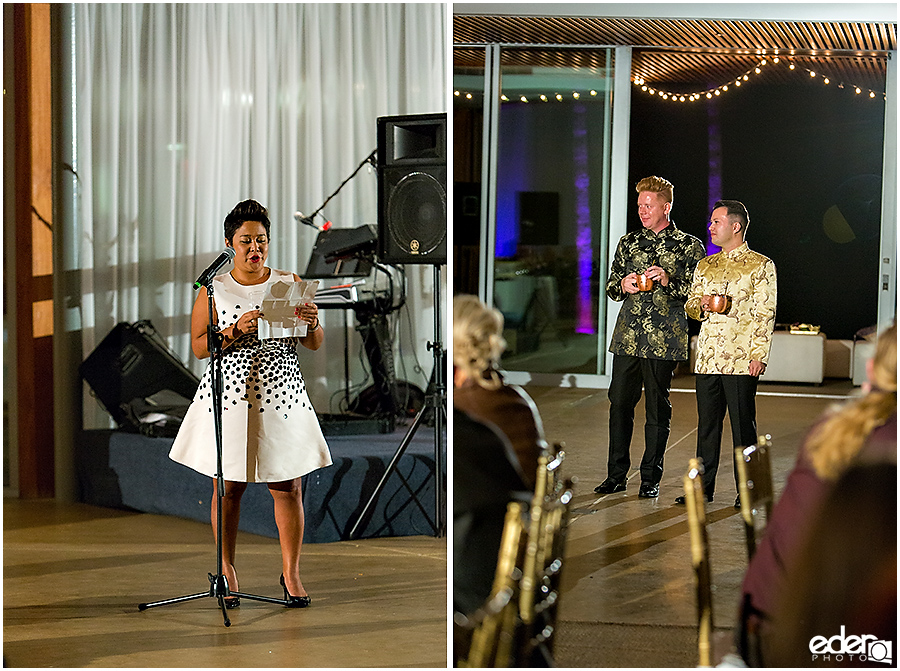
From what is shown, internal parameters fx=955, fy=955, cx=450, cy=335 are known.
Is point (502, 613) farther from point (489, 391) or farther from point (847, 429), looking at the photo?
point (847, 429)

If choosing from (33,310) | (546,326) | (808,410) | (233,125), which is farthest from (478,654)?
(33,310)

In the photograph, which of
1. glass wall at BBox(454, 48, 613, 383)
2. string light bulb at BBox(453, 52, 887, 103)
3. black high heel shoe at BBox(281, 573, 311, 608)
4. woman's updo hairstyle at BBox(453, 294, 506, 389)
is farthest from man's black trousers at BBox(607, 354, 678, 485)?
black high heel shoe at BBox(281, 573, 311, 608)

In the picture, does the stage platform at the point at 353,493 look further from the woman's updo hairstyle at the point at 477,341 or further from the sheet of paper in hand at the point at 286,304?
the woman's updo hairstyle at the point at 477,341

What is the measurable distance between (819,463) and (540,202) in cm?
109

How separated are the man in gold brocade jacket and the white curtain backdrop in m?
1.91

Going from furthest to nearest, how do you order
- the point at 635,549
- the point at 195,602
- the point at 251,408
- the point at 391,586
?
1. the point at 391,586
2. the point at 195,602
3. the point at 251,408
4. the point at 635,549

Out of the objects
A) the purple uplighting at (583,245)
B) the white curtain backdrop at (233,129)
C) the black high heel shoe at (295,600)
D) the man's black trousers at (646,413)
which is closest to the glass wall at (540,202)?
the purple uplighting at (583,245)

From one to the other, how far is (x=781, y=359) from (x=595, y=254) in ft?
2.01

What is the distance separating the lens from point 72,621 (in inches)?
132

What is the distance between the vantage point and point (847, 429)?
8.30ft

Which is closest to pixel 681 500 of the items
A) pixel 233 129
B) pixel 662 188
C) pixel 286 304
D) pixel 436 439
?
pixel 662 188

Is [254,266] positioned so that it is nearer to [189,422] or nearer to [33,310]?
[189,422]

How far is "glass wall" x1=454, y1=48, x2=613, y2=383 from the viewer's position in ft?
9.02

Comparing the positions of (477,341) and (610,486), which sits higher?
(477,341)
